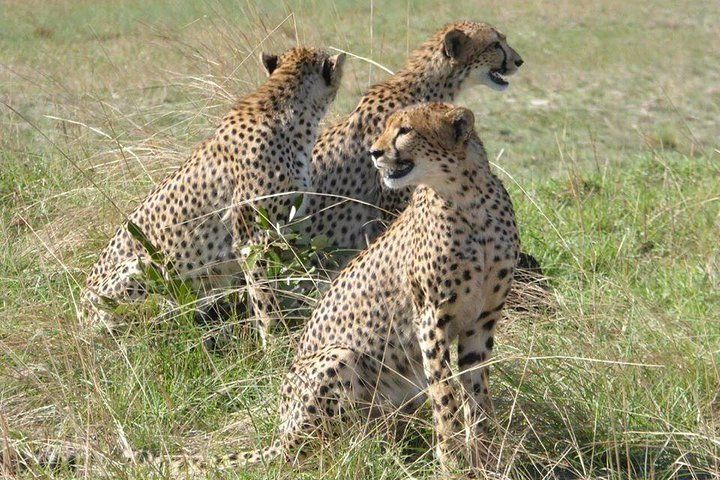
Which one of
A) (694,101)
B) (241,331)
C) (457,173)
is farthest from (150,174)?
(694,101)

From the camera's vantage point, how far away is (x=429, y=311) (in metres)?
3.01

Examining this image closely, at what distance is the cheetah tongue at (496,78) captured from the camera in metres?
4.23

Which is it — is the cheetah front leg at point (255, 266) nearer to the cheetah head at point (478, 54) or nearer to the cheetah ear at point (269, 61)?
the cheetah ear at point (269, 61)

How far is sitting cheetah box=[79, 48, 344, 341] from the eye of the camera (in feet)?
12.8

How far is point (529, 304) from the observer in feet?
12.4

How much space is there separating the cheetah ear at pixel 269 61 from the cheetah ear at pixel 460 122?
138 centimetres

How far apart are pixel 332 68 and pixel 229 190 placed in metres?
0.51

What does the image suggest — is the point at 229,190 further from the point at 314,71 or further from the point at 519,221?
the point at 519,221

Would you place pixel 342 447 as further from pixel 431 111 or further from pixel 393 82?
pixel 393 82

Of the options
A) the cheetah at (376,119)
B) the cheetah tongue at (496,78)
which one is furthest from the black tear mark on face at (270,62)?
the cheetah tongue at (496,78)

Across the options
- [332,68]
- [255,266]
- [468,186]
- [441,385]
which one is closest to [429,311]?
[441,385]

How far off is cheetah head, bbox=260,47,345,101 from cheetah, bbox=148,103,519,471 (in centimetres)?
101

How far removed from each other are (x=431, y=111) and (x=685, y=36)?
6325 millimetres

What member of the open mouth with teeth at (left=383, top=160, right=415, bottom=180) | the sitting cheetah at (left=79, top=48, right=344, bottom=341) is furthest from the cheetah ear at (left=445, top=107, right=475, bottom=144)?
the sitting cheetah at (left=79, top=48, right=344, bottom=341)
